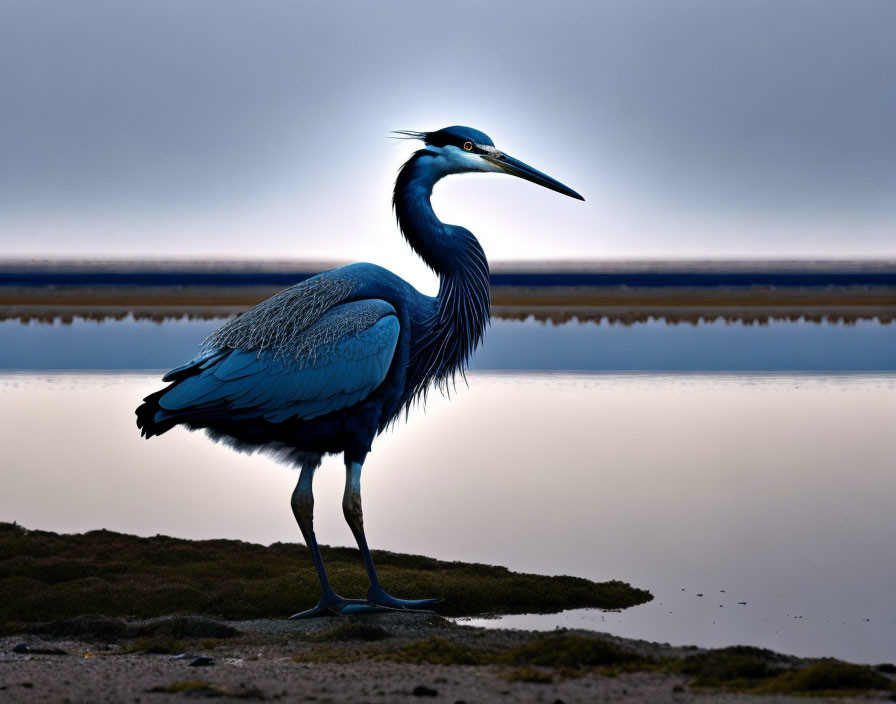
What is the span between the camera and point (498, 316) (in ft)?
184

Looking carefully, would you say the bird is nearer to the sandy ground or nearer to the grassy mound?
the grassy mound

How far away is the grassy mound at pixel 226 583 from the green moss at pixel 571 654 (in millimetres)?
2006

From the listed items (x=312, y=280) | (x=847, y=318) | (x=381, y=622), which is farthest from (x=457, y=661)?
(x=847, y=318)

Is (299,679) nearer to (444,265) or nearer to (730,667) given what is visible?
(730,667)

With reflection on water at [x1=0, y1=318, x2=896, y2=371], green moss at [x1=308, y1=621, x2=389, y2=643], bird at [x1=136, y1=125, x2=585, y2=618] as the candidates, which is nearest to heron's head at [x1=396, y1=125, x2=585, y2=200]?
bird at [x1=136, y1=125, x2=585, y2=618]

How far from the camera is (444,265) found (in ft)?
33.2

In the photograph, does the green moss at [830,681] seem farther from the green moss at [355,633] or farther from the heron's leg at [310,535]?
the heron's leg at [310,535]

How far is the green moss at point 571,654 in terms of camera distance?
23.4 ft

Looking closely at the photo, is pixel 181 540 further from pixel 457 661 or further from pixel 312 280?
pixel 457 661

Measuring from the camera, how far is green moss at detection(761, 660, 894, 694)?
6.53 metres

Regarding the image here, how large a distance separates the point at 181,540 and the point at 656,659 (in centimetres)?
583

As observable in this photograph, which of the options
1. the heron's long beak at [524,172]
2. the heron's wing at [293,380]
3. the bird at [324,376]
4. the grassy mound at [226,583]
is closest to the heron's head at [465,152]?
the heron's long beak at [524,172]

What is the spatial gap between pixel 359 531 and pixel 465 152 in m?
3.29

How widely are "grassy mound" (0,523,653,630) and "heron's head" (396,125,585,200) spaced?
3.39 meters
